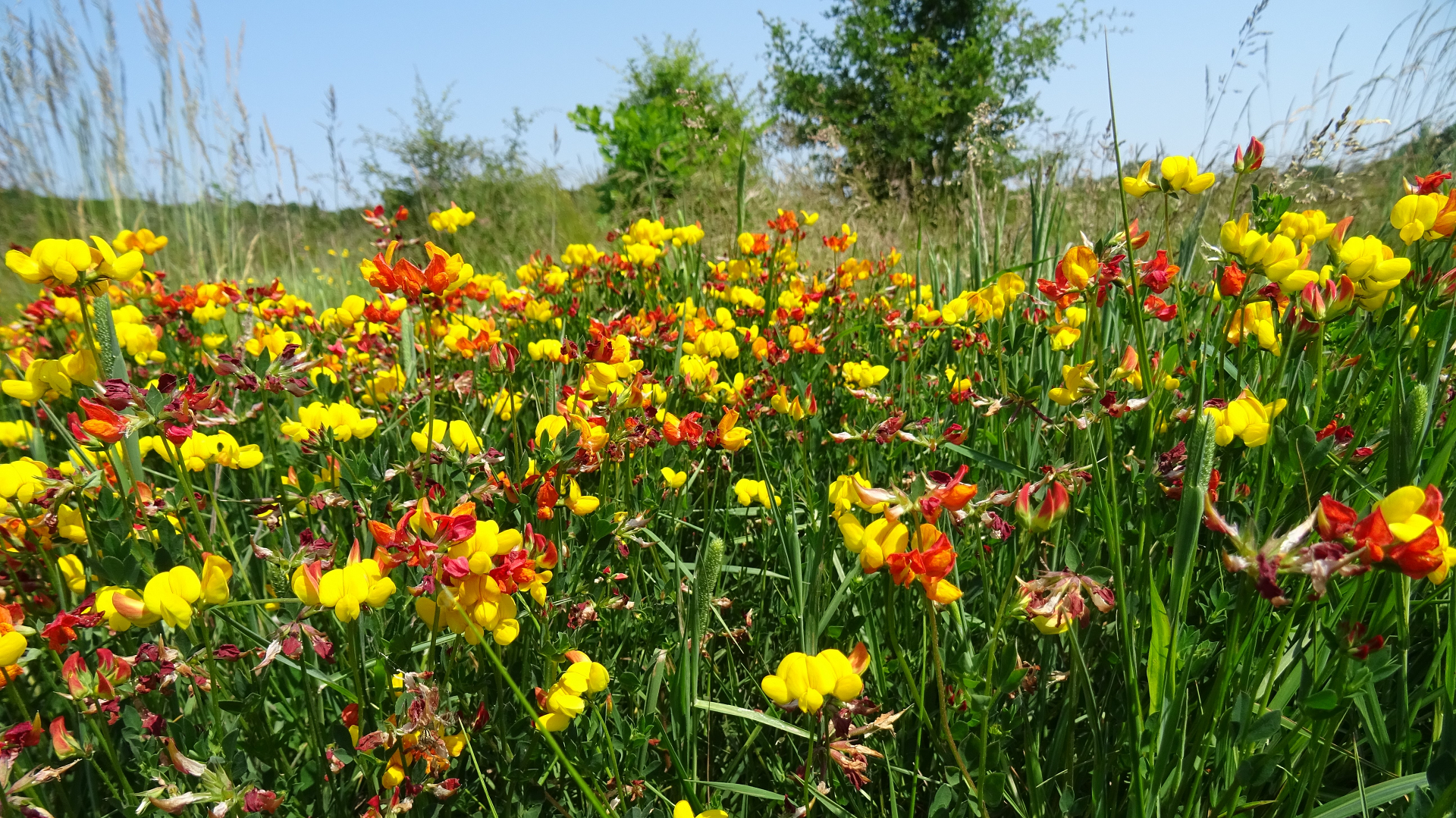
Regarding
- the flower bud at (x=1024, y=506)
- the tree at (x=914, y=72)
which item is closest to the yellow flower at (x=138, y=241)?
the flower bud at (x=1024, y=506)

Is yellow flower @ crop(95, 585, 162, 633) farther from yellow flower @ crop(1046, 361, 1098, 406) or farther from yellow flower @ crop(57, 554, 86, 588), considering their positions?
yellow flower @ crop(1046, 361, 1098, 406)

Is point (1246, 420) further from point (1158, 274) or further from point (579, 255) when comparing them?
point (579, 255)

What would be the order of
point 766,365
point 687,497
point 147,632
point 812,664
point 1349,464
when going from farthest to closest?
point 766,365 → point 687,497 → point 147,632 → point 1349,464 → point 812,664

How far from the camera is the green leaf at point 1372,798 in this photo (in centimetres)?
92

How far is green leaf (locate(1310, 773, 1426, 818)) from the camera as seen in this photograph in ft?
3.03

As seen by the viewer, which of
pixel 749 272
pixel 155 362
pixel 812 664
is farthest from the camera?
pixel 749 272

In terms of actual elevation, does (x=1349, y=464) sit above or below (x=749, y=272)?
below

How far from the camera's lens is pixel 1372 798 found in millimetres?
928

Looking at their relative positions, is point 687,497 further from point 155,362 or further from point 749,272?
point 155,362

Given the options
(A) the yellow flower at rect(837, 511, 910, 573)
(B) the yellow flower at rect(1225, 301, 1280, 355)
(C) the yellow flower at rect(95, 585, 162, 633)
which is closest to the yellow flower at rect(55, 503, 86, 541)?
(C) the yellow flower at rect(95, 585, 162, 633)

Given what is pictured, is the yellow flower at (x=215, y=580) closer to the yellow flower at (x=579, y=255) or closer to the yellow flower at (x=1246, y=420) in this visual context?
the yellow flower at (x=1246, y=420)

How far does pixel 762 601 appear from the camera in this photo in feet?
5.17

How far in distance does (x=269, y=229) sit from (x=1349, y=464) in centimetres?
1140

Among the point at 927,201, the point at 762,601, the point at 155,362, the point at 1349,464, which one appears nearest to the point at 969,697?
the point at 762,601
